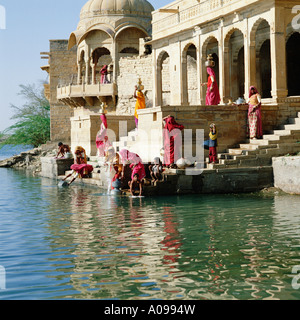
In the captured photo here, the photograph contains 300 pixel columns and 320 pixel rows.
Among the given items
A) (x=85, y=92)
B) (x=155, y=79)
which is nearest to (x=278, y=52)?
(x=155, y=79)

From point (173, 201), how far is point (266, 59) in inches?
429

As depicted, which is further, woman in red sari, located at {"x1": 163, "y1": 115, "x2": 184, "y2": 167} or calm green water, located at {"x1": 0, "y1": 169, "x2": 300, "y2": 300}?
woman in red sari, located at {"x1": 163, "y1": 115, "x2": 184, "y2": 167}

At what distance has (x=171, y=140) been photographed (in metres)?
14.2

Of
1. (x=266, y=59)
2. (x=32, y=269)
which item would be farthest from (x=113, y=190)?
(x=266, y=59)

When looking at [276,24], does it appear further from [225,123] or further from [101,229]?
[101,229]

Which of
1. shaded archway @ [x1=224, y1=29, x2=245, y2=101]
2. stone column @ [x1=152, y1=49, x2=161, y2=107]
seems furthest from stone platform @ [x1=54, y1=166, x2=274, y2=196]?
stone column @ [x1=152, y1=49, x2=161, y2=107]

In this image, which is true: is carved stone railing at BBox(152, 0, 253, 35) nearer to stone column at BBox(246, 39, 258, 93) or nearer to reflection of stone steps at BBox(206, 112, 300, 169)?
stone column at BBox(246, 39, 258, 93)

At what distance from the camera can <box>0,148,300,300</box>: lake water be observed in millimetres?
5695

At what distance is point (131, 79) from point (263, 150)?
15742 mm

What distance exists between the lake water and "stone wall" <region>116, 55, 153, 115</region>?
15596 mm

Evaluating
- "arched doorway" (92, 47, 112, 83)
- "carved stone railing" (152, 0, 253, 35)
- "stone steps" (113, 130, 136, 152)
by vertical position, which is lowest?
"stone steps" (113, 130, 136, 152)

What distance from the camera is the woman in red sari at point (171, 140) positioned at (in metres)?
14.1

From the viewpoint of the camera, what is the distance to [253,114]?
1490 cm

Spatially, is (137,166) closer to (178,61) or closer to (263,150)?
(263,150)
